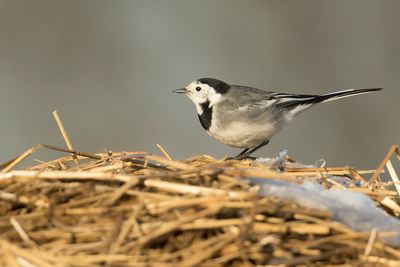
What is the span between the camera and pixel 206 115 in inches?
202

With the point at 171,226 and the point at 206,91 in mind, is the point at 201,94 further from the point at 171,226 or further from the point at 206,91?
the point at 171,226

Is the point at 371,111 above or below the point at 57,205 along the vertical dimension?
below

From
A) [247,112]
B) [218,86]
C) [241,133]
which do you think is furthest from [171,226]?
[218,86]

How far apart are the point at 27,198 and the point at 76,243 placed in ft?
0.89

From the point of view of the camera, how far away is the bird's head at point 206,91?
5238 millimetres

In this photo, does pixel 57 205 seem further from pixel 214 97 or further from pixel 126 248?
pixel 214 97

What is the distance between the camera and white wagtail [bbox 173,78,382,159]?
4.92 m

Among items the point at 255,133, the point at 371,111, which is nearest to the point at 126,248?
the point at 255,133

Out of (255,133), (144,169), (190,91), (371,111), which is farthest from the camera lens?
(371,111)

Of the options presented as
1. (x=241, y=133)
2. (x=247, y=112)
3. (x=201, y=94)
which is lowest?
(x=241, y=133)

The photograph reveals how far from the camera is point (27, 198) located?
7.67 ft

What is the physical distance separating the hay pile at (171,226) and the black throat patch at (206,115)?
267 cm

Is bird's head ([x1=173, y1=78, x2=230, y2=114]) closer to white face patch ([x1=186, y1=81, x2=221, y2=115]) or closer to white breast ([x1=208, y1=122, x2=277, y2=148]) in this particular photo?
white face patch ([x1=186, y1=81, x2=221, y2=115])

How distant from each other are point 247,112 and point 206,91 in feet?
1.47
